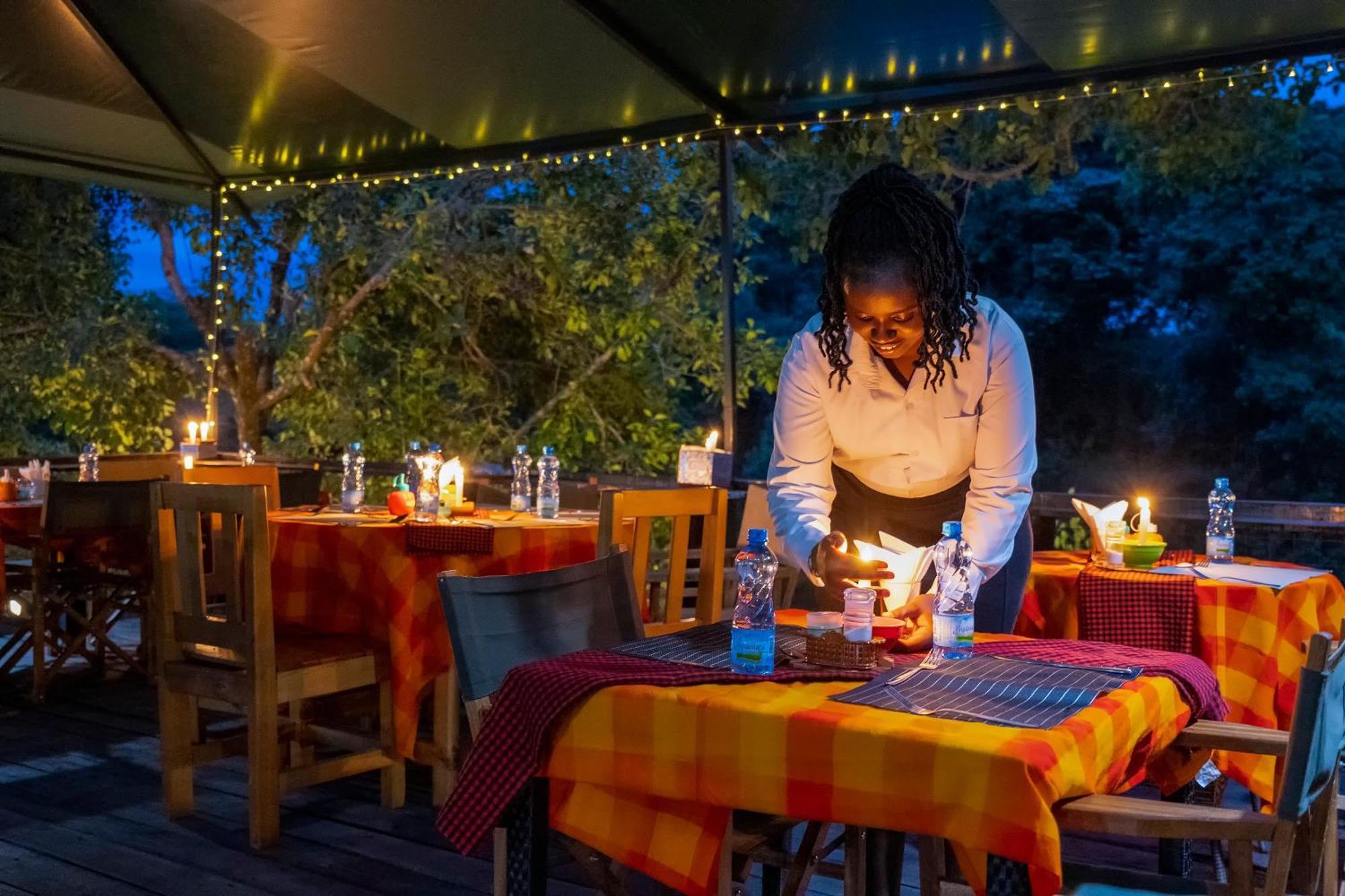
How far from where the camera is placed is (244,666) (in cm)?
349

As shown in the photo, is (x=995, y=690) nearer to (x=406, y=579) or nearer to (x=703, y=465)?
(x=406, y=579)

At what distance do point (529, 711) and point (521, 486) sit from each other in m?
3.15

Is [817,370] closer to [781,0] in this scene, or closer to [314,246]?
[781,0]

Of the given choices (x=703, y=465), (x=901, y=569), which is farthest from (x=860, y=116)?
(x=901, y=569)

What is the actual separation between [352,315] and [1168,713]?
8.34 meters

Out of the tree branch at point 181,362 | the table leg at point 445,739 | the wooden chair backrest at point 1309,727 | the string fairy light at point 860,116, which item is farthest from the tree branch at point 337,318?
the wooden chair backrest at point 1309,727

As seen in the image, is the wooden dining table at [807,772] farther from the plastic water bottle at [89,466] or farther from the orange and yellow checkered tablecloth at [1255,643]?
the plastic water bottle at [89,466]

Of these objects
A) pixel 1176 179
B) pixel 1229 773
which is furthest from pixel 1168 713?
pixel 1176 179

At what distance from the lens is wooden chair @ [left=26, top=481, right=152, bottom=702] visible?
4.78 m

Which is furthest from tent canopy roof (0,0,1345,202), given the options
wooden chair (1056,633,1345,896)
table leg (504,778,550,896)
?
table leg (504,778,550,896)

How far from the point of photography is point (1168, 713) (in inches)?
72.2

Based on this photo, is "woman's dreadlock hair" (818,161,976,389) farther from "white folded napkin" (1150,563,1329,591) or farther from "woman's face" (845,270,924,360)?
"white folded napkin" (1150,563,1329,591)

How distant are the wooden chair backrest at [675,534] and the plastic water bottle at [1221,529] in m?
1.39

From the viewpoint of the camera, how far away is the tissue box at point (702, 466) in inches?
199
